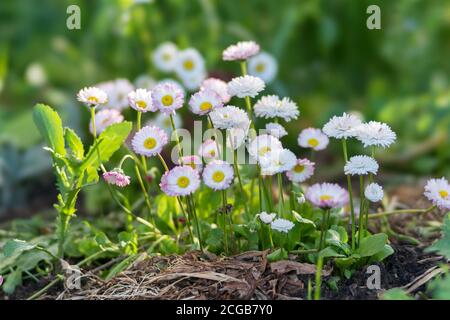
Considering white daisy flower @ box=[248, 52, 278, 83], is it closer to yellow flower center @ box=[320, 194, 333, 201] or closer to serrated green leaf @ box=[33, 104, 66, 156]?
serrated green leaf @ box=[33, 104, 66, 156]

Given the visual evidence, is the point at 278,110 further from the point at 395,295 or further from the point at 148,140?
the point at 395,295

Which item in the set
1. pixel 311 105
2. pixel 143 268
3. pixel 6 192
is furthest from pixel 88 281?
pixel 311 105

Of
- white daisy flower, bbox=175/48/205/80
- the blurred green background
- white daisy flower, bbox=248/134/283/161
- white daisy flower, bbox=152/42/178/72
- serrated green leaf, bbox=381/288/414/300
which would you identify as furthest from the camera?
the blurred green background

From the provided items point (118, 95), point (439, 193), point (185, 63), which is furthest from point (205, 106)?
point (185, 63)

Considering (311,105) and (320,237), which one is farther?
(311,105)

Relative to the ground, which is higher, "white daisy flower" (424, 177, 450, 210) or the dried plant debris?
"white daisy flower" (424, 177, 450, 210)

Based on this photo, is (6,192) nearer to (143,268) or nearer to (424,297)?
(143,268)

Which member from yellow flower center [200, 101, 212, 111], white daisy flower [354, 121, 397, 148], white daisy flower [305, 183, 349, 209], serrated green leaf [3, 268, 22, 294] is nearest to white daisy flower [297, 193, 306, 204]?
white daisy flower [305, 183, 349, 209]
